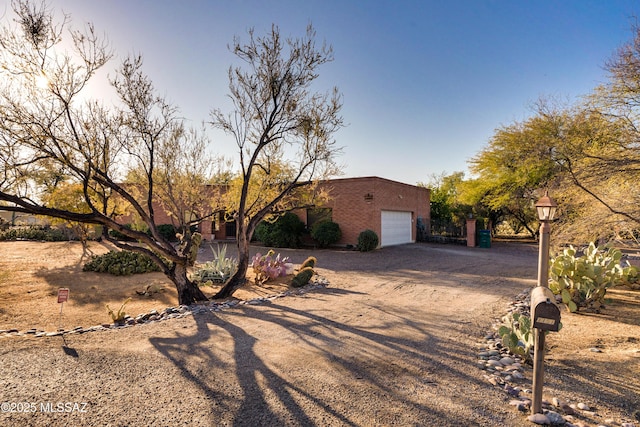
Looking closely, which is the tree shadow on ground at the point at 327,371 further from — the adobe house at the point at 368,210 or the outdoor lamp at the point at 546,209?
the adobe house at the point at 368,210

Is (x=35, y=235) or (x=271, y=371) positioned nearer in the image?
(x=271, y=371)

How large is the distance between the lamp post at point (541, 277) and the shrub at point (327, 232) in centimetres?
1311

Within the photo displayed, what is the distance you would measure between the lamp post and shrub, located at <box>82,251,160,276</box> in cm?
1020

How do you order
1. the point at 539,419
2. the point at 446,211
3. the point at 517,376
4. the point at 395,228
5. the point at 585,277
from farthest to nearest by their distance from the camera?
1. the point at 446,211
2. the point at 395,228
3. the point at 585,277
4. the point at 517,376
5. the point at 539,419

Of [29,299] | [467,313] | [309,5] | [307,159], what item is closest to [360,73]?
[309,5]

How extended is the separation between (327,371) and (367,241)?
481 inches

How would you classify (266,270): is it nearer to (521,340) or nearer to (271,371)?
(271,371)

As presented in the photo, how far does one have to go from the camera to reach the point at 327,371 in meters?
3.46

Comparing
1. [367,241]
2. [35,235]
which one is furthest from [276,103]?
[35,235]

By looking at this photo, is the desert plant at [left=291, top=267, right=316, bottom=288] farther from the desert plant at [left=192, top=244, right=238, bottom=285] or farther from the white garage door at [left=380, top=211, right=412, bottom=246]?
the white garage door at [left=380, top=211, right=412, bottom=246]

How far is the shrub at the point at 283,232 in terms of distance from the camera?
17094 millimetres

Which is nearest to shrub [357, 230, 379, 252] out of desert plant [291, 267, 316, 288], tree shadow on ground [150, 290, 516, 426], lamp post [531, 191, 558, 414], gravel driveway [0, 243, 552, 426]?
desert plant [291, 267, 316, 288]

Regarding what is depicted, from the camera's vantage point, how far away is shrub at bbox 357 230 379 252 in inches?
610

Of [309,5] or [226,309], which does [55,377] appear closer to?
A: [226,309]
